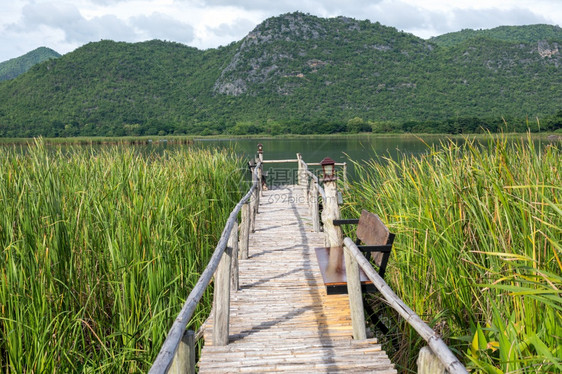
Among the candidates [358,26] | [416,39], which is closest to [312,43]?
[358,26]

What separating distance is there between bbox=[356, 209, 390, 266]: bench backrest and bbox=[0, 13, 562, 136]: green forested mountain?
4661 cm

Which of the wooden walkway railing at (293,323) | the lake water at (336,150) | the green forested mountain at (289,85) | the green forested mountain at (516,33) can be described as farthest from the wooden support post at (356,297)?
the green forested mountain at (516,33)

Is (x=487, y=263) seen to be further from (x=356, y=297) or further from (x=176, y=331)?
(x=176, y=331)

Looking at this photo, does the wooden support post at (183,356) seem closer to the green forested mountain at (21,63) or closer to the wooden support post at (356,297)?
the wooden support post at (356,297)

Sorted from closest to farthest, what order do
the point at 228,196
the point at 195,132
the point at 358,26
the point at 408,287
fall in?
the point at 408,287 < the point at 228,196 < the point at 195,132 < the point at 358,26

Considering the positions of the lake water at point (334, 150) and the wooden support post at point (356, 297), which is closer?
the wooden support post at point (356, 297)

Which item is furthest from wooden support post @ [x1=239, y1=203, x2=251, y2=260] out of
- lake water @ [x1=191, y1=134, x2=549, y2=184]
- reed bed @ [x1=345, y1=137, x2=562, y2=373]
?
lake water @ [x1=191, y1=134, x2=549, y2=184]

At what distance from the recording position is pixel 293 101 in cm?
8238

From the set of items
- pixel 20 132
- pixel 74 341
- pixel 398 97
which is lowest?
pixel 74 341

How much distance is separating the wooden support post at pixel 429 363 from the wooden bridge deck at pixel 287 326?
890 millimetres

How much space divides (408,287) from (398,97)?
252ft

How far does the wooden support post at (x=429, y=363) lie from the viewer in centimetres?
160

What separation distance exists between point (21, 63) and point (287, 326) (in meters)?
230

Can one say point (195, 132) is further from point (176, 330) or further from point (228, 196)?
point (176, 330)
